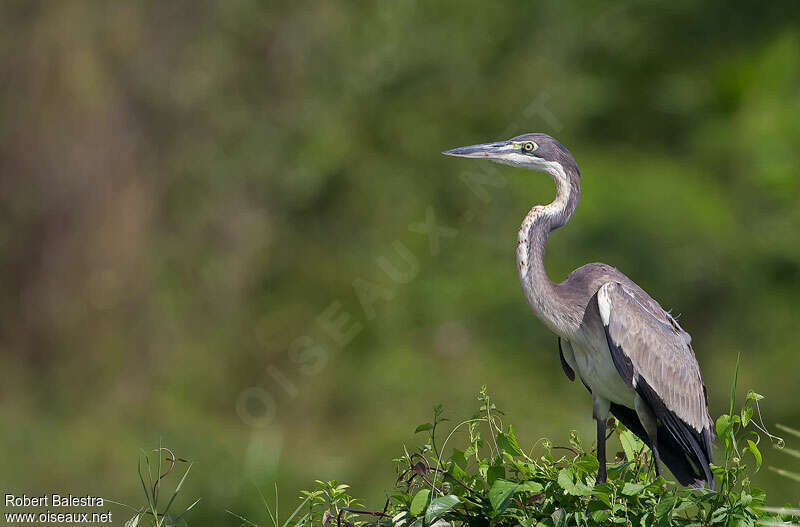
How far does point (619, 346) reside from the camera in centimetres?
201

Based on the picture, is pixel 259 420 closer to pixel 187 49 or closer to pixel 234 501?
pixel 234 501

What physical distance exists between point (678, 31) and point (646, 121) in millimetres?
613

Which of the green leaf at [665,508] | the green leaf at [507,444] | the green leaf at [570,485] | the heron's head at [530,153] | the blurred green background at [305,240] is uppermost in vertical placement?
the blurred green background at [305,240]

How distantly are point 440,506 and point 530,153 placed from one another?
0.96 m

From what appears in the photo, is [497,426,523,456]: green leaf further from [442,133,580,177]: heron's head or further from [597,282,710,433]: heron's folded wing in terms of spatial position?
[442,133,580,177]: heron's head

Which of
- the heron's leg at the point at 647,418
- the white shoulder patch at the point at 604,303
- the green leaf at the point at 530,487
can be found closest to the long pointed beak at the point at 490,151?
the white shoulder patch at the point at 604,303

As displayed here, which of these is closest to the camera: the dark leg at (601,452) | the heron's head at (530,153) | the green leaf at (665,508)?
A: the green leaf at (665,508)

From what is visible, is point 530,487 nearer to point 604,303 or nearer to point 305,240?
point 604,303

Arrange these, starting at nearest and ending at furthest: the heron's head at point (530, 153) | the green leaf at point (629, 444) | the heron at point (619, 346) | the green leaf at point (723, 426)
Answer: the green leaf at point (723, 426), the green leaf at point (629, 444), the heron at point (619, 346), the heron's head at point (530, 153)

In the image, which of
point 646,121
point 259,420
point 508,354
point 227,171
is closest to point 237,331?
point 259,420

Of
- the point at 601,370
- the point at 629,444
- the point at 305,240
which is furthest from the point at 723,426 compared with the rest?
the point at 305,240

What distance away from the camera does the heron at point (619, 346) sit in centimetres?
204

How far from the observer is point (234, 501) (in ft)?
16.0

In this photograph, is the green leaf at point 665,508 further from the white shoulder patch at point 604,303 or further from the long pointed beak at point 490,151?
the long pointed beak at point 490,151
